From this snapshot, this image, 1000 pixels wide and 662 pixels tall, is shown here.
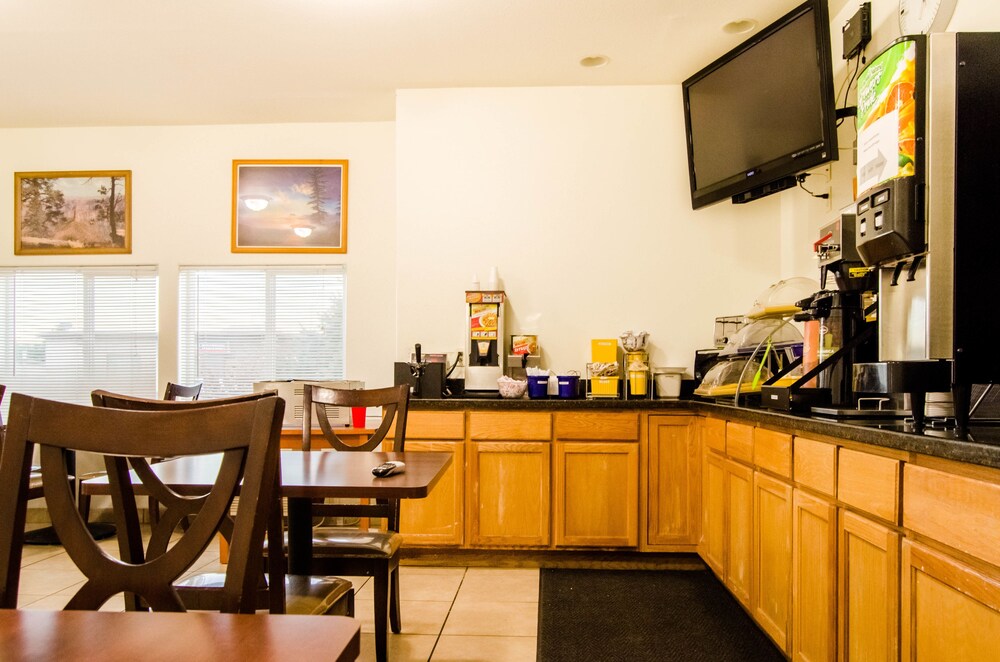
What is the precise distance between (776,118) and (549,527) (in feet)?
8.32

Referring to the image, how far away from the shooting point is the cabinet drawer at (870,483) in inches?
67.1

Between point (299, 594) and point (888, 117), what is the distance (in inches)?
83.6

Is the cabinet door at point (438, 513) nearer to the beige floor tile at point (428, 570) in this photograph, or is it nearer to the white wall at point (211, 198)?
the beige floor tile at point (428, 570)

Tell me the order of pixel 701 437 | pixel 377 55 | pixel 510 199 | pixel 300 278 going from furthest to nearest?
1. pixel 300 278
2. pixel 510 199
3. pixel 377 55
4. pixel 701 437

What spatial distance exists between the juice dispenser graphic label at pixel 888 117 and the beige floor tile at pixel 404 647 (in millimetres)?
2316

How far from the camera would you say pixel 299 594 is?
1.84m

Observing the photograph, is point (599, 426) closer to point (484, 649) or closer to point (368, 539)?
point (484, 649)

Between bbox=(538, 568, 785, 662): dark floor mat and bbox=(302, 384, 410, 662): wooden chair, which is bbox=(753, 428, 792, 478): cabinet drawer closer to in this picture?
bbox=(538, 568, 785, 662): dark floor mat

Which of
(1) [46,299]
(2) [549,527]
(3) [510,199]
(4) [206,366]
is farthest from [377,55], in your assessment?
(1) [46,299]

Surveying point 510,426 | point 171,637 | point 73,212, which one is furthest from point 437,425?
point 73,212

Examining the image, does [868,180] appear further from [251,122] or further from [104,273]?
[104,273]

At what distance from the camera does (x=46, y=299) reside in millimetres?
5230

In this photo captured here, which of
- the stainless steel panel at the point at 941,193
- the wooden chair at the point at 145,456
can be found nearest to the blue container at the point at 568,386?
the stainless steel panel at the point at 941,193

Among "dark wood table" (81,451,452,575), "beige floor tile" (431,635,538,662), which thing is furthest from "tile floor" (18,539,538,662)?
"dark wood table" (81,451,452,575)
